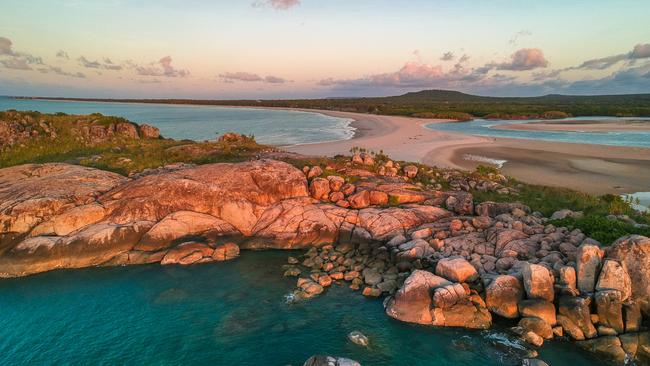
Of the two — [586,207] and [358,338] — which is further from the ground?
[586,207]

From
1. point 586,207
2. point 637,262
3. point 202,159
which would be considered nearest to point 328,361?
point 637,262

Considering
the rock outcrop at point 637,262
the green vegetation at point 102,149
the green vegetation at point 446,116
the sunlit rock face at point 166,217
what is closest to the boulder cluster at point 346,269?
the sunlit rock face at point 166,217

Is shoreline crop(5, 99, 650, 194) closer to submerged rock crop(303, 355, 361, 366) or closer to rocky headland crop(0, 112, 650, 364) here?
rocky headland crop(0, 112, 650, 364)

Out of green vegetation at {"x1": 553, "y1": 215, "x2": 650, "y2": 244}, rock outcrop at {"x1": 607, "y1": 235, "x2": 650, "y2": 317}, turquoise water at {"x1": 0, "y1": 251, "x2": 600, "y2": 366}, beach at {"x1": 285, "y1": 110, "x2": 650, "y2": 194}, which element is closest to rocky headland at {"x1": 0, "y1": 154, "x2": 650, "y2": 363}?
rock outcrop at {"x1": 607, "y1": 235, "x2": 650, "y2": 317}

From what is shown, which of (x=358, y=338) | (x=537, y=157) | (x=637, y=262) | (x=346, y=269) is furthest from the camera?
(x=537, y=157)

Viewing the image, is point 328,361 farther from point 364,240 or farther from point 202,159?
point 202,159

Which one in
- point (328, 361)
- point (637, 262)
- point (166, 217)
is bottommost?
point (328, 361)

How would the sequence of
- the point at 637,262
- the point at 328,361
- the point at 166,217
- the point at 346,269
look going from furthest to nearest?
the point at 166,217, the point at 346,269, the point at 637,262, the point at 328,361
